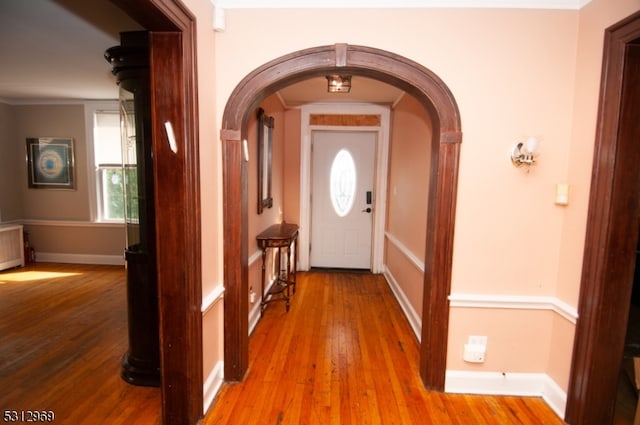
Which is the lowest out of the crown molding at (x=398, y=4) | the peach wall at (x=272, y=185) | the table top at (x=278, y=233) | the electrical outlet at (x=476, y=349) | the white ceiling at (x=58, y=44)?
the electrical outlet at (x=476, y=349)

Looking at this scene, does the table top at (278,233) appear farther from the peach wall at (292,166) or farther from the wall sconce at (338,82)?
the wall sconce at (338,82)

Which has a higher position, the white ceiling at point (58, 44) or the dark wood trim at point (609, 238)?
the white ceiling at point (58, 44)

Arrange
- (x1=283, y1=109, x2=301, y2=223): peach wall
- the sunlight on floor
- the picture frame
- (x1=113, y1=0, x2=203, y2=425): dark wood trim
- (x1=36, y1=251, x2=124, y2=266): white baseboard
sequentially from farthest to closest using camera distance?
(x1=36, y1=251, x2=124, y2=266): white baseboard → (x1=283, y1=109, x2=301, y2=223): peach wall → the sunlight on floor → the picture frame → (x1=113, y1=0, x2=203, y2=425): dark wood trim

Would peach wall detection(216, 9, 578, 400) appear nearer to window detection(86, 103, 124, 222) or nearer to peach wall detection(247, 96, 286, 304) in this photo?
peach wall detection(247, 96, 286, 304)

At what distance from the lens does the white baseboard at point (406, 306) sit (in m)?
2.90

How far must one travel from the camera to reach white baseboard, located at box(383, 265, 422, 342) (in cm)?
290

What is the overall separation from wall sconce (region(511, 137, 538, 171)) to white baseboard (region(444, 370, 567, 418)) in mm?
1411

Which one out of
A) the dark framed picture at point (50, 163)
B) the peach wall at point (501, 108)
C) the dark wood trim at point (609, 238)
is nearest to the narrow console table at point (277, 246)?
the peach wall at point (501, 108)

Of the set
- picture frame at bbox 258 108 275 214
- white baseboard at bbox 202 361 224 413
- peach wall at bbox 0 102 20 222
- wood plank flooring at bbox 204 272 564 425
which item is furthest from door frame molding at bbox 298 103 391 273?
peach wall at bbox 0 102 20 222

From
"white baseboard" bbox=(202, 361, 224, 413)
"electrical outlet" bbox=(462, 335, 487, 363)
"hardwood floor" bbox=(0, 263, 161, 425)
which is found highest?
"electrical outlet" bbox=(462, 335, 487, 363)

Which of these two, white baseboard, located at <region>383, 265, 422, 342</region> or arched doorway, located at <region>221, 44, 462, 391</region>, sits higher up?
arched doorway, located at <region>221, 44, 462, 391</region>

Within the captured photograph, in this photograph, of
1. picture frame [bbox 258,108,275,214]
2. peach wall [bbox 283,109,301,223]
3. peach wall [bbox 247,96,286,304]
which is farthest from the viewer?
peach wall [bbox 283,109,301,223]

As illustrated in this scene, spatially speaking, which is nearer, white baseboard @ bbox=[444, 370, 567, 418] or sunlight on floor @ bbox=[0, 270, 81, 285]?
white baseboard @ bbox=[444, 370, 567, 418]

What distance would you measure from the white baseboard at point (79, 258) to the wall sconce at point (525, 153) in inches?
213
